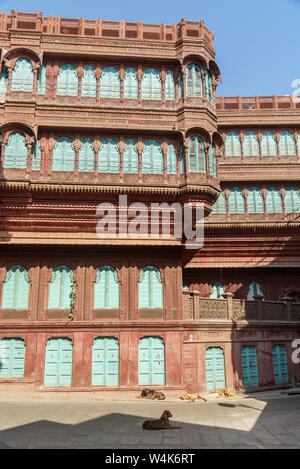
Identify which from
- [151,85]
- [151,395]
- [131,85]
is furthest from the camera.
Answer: [151,85]

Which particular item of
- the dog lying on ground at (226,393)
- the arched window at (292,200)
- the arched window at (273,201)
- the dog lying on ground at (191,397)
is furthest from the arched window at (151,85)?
the dog lying on ground at (226,393)

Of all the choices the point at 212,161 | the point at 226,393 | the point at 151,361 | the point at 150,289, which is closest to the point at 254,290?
the point at 226,393

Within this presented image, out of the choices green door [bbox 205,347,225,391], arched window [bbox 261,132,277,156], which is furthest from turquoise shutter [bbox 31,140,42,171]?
arched window [bbox 261,132,277,156]

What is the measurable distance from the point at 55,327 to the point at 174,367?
5.11 metres

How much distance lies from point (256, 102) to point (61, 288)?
15269 mm

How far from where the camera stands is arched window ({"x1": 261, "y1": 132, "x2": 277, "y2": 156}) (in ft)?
76.7

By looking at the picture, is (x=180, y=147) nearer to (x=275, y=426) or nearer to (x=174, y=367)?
(x=174, y=367)

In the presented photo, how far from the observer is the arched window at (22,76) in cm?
1770

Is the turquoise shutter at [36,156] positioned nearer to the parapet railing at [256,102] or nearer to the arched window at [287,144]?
the parapet railing at [256,102]

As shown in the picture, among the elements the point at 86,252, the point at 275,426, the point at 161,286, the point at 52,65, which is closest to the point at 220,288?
the point at 161,286

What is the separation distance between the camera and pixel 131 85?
18656 millimetres

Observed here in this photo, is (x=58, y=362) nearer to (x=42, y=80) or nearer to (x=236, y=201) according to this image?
(x=42, y=80)

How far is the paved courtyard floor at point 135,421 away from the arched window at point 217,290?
21.1ft

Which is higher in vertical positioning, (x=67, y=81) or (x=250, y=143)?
(x=67, y=81)
